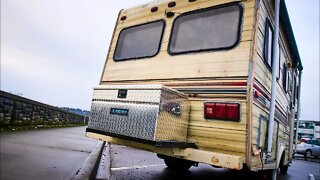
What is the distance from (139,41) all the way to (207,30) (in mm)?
1450

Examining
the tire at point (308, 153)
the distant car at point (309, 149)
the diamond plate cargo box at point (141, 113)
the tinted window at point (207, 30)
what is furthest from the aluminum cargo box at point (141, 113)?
the tire at point (308, 153)

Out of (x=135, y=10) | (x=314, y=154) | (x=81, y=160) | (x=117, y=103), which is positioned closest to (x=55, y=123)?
(x=81, y=160)

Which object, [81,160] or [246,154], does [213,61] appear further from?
[81,160]

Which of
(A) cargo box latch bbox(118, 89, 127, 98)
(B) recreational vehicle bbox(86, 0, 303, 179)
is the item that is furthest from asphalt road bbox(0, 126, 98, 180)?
(A) cargo box latch bbox(118, 89, 127, 98)

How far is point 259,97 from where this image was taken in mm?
→ 4039

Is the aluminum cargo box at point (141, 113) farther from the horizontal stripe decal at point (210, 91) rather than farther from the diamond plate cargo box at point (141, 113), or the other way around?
the horizontal stripe decal at point (210, 91)

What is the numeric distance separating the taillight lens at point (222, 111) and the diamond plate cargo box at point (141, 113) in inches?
12.5

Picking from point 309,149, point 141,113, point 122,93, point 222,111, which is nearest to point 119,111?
point 122,93

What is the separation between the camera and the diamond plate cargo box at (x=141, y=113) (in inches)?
137

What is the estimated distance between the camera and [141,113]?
11.8ft

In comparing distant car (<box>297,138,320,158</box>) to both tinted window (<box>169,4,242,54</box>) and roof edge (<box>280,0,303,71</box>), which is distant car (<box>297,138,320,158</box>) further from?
tinted window (<box>169,4,242,54</box>)

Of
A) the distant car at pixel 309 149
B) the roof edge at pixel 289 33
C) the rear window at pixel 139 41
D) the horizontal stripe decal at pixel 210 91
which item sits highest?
the roof edge at pixel 289 33

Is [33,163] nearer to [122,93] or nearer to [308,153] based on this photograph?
[122,93]

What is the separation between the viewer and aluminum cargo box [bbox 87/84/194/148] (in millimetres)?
3492
